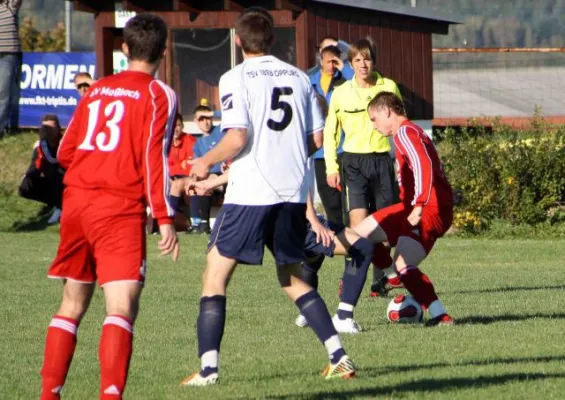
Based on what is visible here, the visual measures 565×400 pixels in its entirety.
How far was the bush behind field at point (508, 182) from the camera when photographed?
17969 millimetres

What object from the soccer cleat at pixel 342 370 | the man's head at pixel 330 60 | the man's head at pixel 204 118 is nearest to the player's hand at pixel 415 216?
the soccer cleat at pixel 342 370

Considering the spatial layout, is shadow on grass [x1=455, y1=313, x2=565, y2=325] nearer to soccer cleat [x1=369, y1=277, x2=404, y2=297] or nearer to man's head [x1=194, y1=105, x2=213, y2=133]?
soccer cleat [x1=369, y1=277, x2=404, y2=297]

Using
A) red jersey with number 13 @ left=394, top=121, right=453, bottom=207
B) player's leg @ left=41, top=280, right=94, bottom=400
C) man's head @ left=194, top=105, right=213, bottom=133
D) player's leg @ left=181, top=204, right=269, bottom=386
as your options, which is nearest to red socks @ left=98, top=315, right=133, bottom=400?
player's leg @ left=41, top=280, right=94, bottom=400

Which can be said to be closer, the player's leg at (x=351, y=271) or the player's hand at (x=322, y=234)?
the player's hand at (x=322, y=234)

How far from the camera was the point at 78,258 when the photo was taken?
621 centimetres

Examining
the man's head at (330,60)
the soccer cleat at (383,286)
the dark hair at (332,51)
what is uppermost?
the dark hair at (332,51)

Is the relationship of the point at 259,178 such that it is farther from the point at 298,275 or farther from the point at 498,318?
the point at 498,318

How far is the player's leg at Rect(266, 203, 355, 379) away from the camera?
7066mm

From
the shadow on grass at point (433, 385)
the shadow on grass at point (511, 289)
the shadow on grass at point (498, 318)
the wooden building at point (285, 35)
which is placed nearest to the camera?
the shadow on grass at point (433, 385)

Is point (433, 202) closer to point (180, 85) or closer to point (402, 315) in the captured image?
point (402, 315)

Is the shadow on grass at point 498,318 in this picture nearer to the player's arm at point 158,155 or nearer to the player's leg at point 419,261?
the player's leg at point 419,261

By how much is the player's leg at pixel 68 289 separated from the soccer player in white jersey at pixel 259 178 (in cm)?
100

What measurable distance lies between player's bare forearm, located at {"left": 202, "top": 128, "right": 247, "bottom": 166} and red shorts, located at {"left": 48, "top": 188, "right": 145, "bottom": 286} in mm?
848

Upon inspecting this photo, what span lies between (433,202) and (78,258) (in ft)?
13.0
